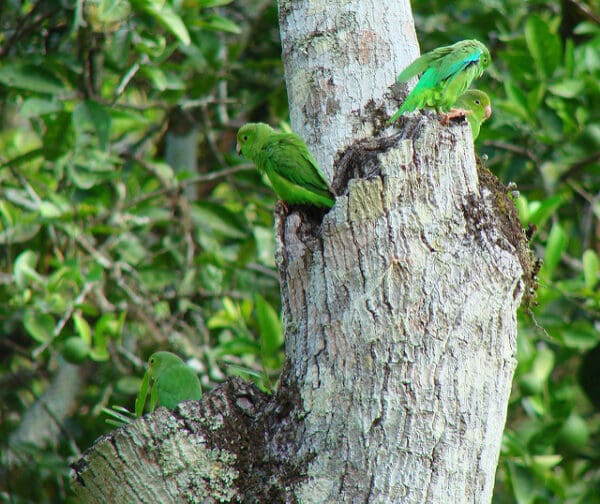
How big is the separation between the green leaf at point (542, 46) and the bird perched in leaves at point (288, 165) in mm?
2189

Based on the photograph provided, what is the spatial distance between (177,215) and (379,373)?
342 cm

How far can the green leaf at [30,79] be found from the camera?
13.9 feet

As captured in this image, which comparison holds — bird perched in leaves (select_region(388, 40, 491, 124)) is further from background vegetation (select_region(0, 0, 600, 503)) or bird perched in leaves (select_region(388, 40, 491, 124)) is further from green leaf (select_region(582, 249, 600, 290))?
green leaf (select_region(582, 249, 600, 290))

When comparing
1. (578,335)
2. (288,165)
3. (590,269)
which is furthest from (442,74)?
(578,335)

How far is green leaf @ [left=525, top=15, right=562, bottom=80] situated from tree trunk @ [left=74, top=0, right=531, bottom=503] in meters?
2.79

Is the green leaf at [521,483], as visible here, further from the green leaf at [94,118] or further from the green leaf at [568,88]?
the green leaf at [94,118]

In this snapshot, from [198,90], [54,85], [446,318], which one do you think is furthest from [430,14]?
[446,318]

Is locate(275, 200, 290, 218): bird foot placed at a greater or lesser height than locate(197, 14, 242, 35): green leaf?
lesser

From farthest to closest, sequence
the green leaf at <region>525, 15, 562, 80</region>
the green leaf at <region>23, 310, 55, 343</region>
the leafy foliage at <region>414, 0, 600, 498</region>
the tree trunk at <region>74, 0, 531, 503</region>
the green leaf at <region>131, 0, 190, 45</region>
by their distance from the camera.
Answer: the green leaf at <region>525, 15, 562, 80</region>, the green leaf at <region>23, 310, 55, 343</region>, the leafy foliage at <region>414, 0, 600, 498</region>, the green leaf at <region>131, 0, 190, 45</region>, the tree trunk at <region>74, 0, 531, 503</region>

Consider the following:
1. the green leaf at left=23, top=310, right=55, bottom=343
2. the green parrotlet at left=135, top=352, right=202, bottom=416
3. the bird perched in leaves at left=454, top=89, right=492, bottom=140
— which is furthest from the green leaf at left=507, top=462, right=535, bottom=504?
the green leaf at left=23, top=310, right=55, bottom=343

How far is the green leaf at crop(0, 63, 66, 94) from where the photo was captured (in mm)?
4223

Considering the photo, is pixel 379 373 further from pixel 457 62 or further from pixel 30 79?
pixel 30 79

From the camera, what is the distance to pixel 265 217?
16.8ft

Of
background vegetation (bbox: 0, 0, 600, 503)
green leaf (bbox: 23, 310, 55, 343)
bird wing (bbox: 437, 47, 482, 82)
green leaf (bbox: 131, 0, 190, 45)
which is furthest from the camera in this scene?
green leaf (bbox: 23, 310, 55, 343)
